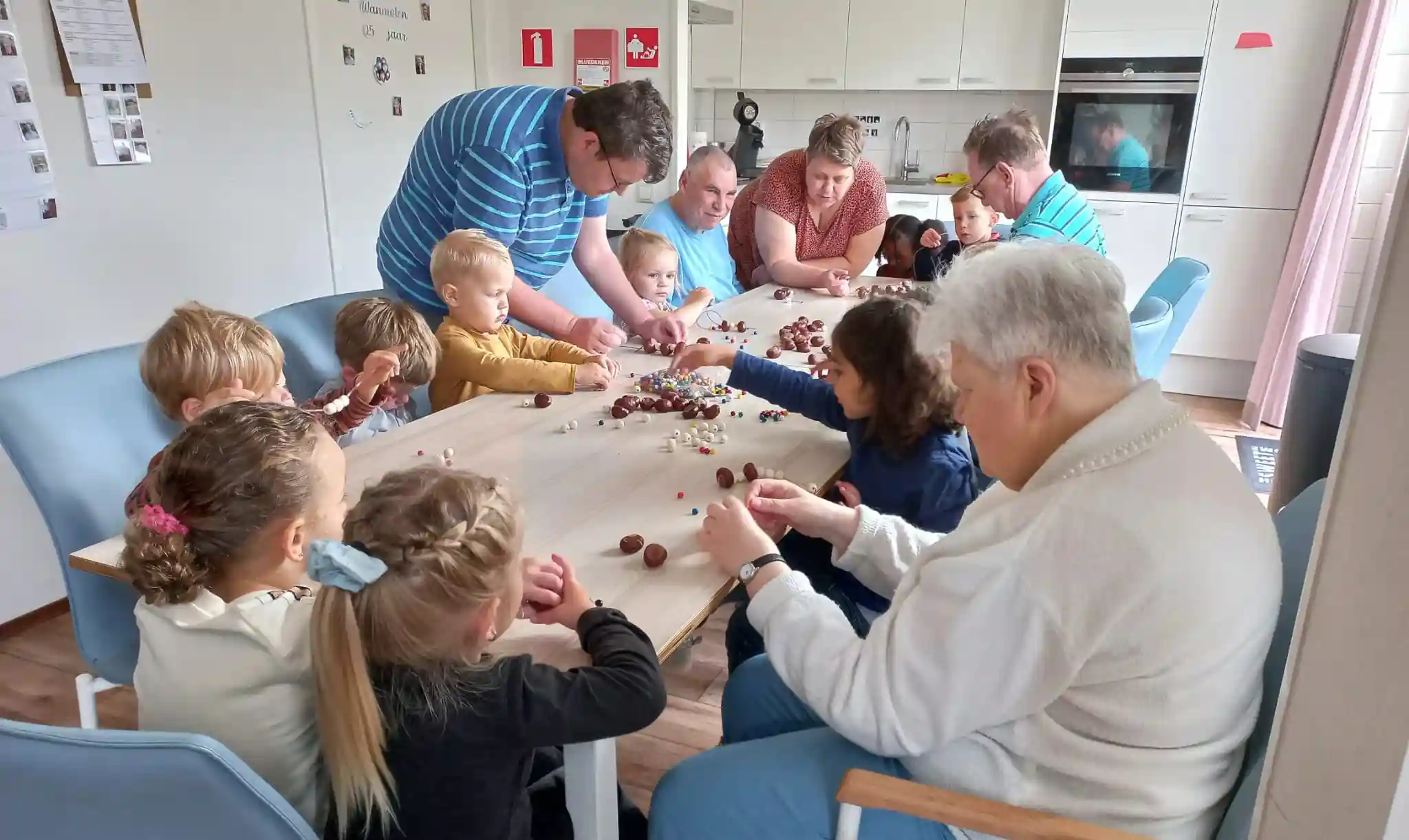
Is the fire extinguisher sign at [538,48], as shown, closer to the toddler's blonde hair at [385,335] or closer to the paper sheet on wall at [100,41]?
the paper sheet on wall at [100,41]

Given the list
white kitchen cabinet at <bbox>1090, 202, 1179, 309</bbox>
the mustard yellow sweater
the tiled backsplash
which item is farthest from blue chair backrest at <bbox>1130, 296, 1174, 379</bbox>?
the tiled backsplash

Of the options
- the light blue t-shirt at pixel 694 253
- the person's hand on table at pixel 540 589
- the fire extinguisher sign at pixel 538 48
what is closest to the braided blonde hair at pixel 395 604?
the person's hand on table at pixel 540 589

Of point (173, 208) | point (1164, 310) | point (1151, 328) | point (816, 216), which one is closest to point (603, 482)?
point (1151, 328)

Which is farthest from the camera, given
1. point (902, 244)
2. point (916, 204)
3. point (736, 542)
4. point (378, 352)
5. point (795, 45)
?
point (795, 45)

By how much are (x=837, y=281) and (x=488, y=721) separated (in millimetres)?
2558

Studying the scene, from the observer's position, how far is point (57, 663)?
257cm

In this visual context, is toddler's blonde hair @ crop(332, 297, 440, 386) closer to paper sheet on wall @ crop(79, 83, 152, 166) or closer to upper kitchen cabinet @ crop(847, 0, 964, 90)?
paper sheet on wall @ crop(79, 83, 152, 166)

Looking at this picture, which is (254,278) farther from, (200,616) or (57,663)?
(200,616)

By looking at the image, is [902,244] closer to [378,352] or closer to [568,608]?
[378,352]

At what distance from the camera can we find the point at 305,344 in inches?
84.0

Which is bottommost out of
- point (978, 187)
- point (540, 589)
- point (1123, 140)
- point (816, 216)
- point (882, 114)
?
point (540, 589)

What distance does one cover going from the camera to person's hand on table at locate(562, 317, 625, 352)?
234 centimetres

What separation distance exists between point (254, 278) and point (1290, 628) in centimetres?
347

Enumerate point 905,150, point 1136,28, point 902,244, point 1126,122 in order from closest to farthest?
point 902,244 → point 1136,28 → point 1126,122 → point 905,150
